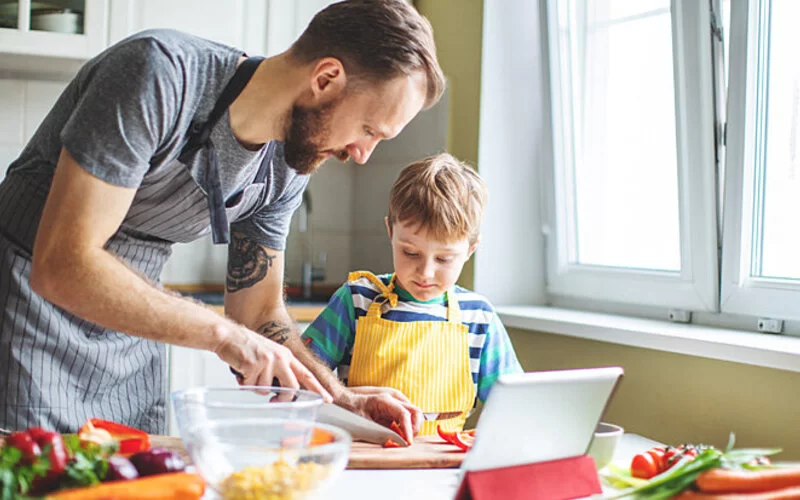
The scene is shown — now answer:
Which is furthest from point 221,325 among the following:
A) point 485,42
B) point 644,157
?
point 485,42

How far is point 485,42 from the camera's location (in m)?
2.62

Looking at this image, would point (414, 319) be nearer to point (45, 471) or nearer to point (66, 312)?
point (66, 312)

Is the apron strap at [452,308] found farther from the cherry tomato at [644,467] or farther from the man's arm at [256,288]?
the cherry tomato at [644,467]

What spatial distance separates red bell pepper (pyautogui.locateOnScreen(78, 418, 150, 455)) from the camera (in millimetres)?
1129

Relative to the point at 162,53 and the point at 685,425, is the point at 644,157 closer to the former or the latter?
the point at 685,425

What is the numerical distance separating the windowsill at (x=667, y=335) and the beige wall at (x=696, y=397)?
3cm

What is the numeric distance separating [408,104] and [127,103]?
0.43m

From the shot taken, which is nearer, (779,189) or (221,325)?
(221,325)

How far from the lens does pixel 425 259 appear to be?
66.3 inches

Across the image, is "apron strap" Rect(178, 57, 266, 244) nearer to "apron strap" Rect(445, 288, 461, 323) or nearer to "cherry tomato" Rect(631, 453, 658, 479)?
"apron strap" Rect(445, 288, 461, 323)

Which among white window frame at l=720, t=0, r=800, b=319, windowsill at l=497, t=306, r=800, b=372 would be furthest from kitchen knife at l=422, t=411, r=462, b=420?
white window frame at l=720, t=0, r=800, b=319

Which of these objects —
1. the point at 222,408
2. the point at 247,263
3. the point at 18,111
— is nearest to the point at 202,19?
the point at 18,111

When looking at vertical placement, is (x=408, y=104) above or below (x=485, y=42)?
below

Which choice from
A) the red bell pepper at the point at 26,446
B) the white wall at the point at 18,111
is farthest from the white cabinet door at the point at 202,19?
the red bell pepper at the point at 26,446
